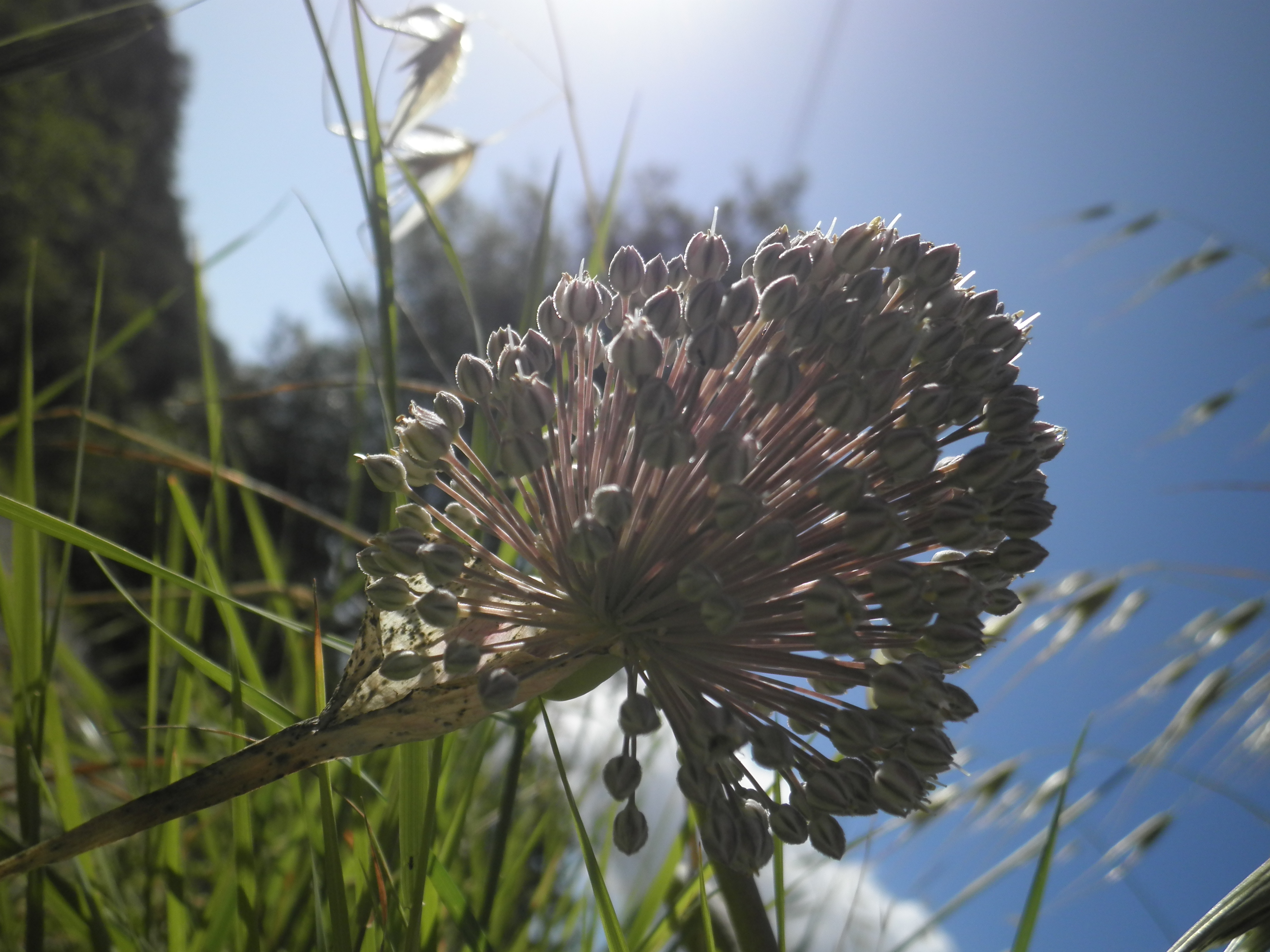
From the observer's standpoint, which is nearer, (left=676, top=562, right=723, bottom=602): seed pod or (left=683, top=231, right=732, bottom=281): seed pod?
(left=676, top=562, right=723, bottom=602): seed pod

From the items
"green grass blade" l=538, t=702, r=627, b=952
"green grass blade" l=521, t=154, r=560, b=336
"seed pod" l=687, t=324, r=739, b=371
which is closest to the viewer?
"green grass blade" l=538, t=702, r=627, b=952

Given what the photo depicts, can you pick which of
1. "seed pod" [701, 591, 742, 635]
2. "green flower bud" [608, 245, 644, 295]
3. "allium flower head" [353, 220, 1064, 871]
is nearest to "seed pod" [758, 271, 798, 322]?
"allium flower head" [353, 220, 1064, 871]

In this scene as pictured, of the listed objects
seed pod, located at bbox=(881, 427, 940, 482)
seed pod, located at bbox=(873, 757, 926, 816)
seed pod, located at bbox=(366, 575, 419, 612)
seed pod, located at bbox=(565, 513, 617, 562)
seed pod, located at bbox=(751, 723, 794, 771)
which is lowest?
seed pod, located at bbox=(873, 757, 926, 816)

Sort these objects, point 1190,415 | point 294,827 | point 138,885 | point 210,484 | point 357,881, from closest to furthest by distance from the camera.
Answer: point 357,881 < point 210,484 < point 294,827 < point 138,885 < point 1190,415

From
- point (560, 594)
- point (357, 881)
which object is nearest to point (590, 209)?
point (560, 594)

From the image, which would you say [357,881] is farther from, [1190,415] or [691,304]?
[1190,415]

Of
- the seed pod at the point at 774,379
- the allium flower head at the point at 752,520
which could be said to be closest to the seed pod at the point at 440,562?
the allium flower head at the point at 752,520

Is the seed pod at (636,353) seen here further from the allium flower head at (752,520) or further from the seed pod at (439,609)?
the seed pod at (439,609)

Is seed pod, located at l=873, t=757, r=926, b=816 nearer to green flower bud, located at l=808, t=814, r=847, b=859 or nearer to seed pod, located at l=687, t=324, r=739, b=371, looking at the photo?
green flower bud, located at l=808, t=814, r=847, b=859
